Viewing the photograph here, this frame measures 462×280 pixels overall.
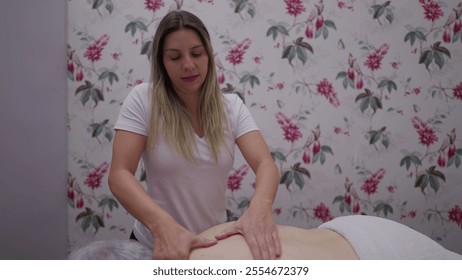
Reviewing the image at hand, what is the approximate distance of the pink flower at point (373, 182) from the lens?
7.83 ft

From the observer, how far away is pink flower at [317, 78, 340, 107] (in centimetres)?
233

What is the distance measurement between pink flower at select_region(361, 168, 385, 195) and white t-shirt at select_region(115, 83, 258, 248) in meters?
1.38

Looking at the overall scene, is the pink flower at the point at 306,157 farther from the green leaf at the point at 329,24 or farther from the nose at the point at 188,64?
the nose at the point at 188,64

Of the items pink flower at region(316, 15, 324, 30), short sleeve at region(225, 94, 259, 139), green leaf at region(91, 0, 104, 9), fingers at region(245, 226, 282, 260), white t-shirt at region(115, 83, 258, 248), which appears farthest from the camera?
pink flower at region(316, 15, 324, 30)

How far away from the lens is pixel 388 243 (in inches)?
34.5

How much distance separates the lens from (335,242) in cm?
93

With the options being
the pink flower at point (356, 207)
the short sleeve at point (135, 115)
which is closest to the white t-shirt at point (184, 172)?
the short sleeve at point (135, 115)

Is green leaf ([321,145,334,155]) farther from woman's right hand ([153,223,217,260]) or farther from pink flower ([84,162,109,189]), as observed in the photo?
woman's right hand ([153,223,217,260])

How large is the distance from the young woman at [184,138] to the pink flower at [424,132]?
1553mm

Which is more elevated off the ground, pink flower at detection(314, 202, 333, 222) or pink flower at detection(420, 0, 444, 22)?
pink flower at detection(420, 0, 444, 22)

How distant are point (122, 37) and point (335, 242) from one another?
5.82 ft

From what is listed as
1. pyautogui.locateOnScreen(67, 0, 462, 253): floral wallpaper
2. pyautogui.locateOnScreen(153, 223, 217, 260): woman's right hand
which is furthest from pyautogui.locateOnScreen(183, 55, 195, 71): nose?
pyautogui.locateOnScreen(67, 0, 462, 253): floral wallpaper

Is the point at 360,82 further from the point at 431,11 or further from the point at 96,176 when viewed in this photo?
the point at 96,176

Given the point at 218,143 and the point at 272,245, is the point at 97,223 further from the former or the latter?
the point at 272,245
